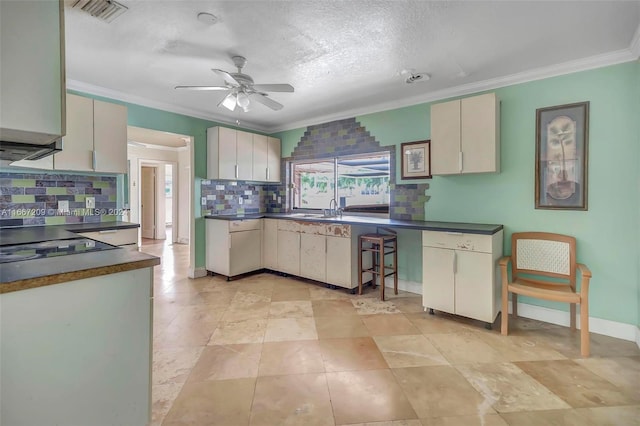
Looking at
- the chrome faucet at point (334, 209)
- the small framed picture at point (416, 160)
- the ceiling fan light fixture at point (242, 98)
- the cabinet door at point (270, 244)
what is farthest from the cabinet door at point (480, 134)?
the cabinet door at point (270, 244)

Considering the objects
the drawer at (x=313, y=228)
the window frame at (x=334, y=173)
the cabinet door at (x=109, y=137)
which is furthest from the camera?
the window frame at (x=334, y=173)

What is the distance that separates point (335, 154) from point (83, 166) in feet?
9.89

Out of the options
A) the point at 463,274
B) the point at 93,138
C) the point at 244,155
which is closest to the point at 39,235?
the point at 93,138

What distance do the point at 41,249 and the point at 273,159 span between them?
3621 mm

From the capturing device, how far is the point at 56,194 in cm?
304

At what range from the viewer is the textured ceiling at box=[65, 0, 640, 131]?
1.96 m

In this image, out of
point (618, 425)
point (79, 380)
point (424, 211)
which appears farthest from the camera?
point (424, 211)

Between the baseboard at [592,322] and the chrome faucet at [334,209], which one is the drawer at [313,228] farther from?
the baseboard at [592,322]

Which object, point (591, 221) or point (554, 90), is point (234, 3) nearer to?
point (554, 90)

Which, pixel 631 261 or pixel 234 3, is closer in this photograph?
pixel 234 3

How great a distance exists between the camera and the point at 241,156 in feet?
14.8

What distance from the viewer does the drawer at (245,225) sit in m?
4.12

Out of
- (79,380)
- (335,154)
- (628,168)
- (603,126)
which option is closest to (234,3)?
(79,380)

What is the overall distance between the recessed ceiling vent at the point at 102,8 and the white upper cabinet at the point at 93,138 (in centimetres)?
117
